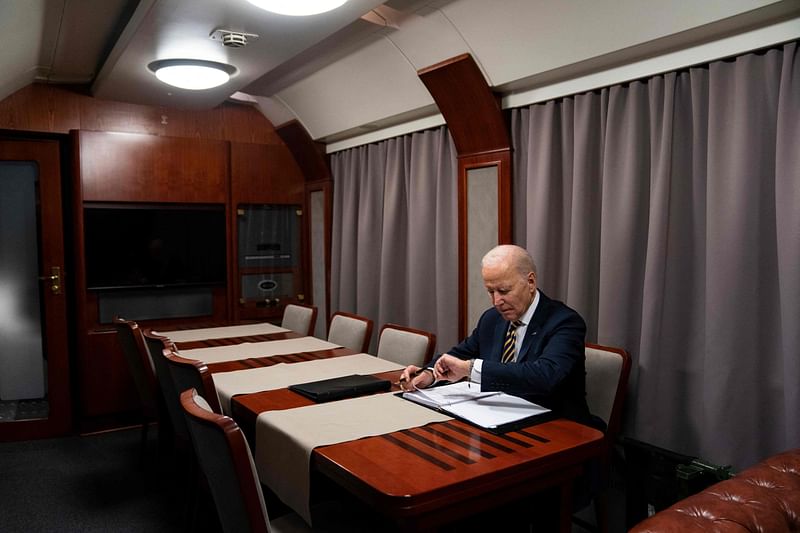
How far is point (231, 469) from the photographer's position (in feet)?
4.50

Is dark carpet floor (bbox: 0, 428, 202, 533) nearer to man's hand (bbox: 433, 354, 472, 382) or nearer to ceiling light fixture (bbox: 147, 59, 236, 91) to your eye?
man's hand (bbox: 433, 354, 472, 382)

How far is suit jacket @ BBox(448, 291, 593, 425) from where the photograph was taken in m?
1.94

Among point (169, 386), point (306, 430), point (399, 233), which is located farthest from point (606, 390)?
point (399, 233)

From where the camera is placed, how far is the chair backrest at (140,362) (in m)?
2.99

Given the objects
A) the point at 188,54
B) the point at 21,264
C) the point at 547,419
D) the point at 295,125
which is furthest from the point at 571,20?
the point at 21,264

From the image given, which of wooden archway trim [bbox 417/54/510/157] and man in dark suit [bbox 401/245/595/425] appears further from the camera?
wooden archway trim [bbox 417/54/510/157]

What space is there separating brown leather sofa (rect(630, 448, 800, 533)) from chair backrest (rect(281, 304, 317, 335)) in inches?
111

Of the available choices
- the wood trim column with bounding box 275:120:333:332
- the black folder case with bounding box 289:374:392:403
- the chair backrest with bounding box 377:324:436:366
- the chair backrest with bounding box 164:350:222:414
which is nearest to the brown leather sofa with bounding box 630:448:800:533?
the black folder case with bounding box 289:374:392:403

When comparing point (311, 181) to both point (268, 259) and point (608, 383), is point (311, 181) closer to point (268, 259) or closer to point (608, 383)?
point (268, 259)

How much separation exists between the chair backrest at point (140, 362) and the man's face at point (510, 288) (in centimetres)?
183

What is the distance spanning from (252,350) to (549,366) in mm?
1632

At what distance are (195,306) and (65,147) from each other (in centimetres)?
145

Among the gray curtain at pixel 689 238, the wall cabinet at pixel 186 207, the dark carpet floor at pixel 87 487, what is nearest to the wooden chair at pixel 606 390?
the gray curtain at pixel 689 238

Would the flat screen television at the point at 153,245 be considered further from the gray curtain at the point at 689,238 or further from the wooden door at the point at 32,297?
the gray curtain at the point at 689,238
